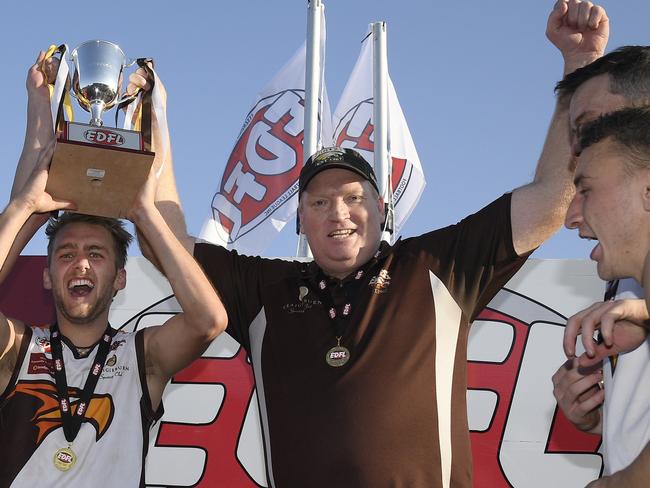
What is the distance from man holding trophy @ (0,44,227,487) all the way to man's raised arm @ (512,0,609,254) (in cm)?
111

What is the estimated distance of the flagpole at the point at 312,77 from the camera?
6746 millimetres

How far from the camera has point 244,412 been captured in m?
3.97

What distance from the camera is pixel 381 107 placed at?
727cm

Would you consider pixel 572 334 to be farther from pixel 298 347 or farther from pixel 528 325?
pixel 528 325

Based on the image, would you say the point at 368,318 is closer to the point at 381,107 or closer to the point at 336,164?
the point at 336,164

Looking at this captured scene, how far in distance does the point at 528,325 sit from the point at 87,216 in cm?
214

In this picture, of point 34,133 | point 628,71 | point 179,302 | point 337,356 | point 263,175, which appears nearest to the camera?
point 628,71

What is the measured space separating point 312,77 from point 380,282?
4.51 metres

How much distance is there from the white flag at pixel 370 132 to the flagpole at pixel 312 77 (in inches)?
22.1

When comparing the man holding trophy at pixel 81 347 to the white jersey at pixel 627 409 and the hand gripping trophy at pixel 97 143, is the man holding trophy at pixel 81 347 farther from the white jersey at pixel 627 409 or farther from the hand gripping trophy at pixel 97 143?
the white jersey at pixel 627 409

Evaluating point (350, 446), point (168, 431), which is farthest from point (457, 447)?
point (168, 431)

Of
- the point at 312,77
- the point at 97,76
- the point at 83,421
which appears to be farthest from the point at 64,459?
the point at 312,77

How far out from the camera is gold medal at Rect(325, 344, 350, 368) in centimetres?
278

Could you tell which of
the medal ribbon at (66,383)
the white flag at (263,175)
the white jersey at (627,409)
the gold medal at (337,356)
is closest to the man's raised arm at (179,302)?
the medal ribbon at (66,383)
